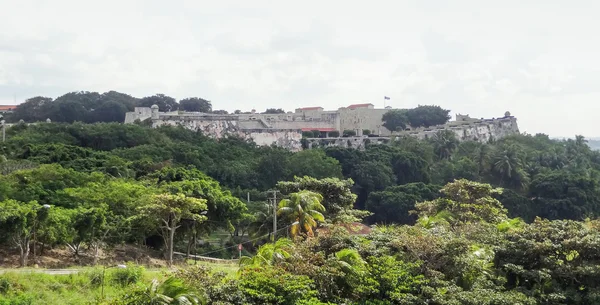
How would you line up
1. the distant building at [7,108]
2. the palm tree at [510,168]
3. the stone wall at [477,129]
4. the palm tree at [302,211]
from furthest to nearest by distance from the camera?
the distant building at [7,108], the stone wall at [477,129], the palm tree at [510,168], the palm tree at [302,211]

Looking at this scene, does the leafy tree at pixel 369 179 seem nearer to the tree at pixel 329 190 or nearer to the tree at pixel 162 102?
the tree at pixel 329 190

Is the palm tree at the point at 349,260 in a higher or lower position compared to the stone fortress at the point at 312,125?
lower

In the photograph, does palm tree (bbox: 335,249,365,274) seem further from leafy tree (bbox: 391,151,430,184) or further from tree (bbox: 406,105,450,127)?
tree (bbox: 406,105,450,127)

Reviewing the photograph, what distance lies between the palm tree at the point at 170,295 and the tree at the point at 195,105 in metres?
67.0

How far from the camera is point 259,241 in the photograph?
2642cm

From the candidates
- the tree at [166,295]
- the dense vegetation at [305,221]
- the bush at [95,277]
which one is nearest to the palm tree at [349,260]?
the dense vegetation at [305,221]

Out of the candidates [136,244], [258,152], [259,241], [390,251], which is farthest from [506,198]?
[390,251]

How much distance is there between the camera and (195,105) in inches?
3100

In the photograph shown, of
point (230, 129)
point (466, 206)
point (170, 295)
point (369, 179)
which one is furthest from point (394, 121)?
point (170, 295)

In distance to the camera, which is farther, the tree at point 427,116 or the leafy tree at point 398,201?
the tree at point 427,116

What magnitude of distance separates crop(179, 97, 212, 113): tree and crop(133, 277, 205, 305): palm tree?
6697 centimetres

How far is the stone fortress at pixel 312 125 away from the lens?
6475 cm

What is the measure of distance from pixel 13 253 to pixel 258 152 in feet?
119

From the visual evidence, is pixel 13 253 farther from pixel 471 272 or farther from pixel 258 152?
pixel 258 152
